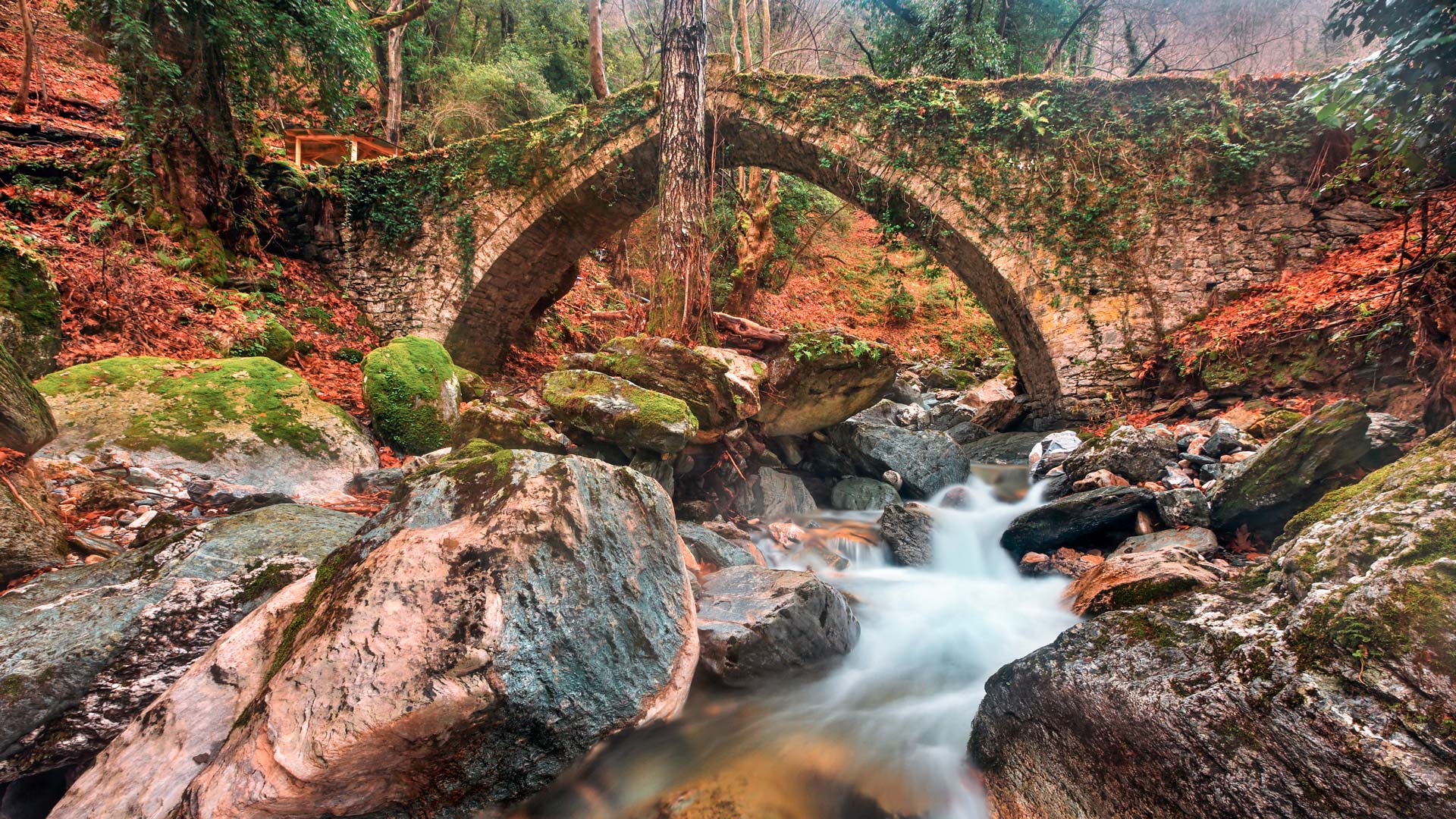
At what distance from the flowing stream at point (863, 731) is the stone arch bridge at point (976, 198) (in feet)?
14.7

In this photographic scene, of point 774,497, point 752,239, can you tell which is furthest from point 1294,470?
point 752,239

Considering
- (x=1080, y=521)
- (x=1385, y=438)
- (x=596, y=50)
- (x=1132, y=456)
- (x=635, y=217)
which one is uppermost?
(x=596, y=50)

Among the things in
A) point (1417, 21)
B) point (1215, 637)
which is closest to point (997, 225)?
point (1417, 21)

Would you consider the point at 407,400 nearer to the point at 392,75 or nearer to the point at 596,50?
the point at 596,50

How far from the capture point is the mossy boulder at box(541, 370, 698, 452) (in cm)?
396

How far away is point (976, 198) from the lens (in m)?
7.21

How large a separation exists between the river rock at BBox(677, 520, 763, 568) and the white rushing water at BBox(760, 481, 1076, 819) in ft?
2.53

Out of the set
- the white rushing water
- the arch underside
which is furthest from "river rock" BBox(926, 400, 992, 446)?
the white rushing water

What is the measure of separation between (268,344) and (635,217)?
16.9ft

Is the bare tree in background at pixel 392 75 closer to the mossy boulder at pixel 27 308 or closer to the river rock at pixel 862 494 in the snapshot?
the mossy boulder at pixel 27 308

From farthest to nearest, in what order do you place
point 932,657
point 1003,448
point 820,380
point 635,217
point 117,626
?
point 635,217
point 1003,448
point 820,380
point 932,657
point 117,626

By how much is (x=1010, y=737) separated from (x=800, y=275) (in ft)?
50.2

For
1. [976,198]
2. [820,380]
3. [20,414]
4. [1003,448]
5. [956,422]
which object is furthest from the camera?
[956,422]

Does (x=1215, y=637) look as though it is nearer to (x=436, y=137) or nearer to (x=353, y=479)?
(x=353, y=479)
